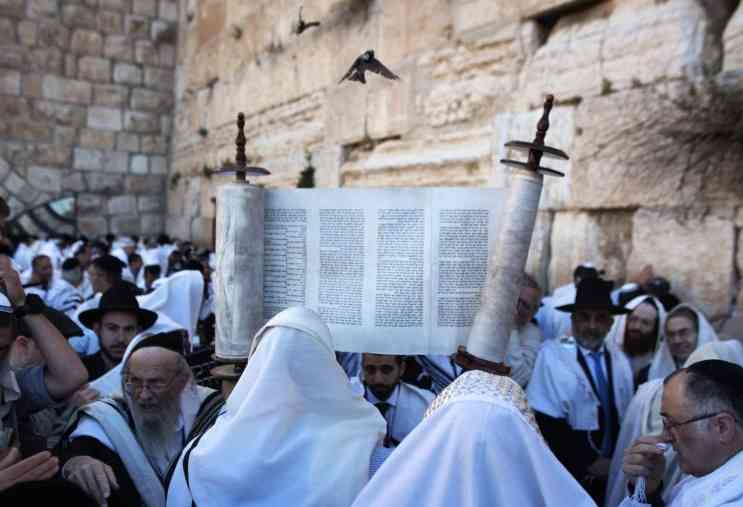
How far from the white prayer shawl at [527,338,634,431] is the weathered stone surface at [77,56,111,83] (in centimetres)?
1449

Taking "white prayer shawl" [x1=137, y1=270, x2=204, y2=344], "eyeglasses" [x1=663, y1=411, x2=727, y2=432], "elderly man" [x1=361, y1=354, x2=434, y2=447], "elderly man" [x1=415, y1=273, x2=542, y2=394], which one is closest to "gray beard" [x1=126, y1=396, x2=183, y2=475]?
"elderly man" [x1=361, y1=354, x2=434, y2=447]

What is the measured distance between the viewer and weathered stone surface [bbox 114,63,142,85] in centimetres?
1573

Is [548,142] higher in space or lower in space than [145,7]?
lower

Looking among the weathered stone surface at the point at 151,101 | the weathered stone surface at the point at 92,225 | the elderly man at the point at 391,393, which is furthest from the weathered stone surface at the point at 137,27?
the elderly man at the point at 391,393

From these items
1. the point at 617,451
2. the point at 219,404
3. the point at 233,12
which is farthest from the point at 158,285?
the point at 233,12

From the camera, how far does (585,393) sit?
3.44 metres

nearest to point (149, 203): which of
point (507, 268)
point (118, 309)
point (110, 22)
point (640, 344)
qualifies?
point (110, 22)

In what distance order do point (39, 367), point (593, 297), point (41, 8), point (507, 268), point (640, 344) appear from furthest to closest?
point (41, 8) < point (640, 344) < point (593, 297) < point (39, 367) < point (507, 268)

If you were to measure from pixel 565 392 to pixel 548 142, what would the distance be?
287cm

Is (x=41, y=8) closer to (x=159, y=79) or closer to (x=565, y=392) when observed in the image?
(x=159, y=79)

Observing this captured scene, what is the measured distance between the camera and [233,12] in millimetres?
12312

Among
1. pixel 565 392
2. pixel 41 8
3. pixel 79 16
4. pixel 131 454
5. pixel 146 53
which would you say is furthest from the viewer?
pixel 146 53

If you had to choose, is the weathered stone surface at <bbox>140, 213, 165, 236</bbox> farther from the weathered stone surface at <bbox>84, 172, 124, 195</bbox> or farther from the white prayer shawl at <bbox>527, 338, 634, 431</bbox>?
the white prayer shawl at <bbox>527, 338, 634, 431</bbox>

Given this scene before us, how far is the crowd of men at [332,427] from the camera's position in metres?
1.54
